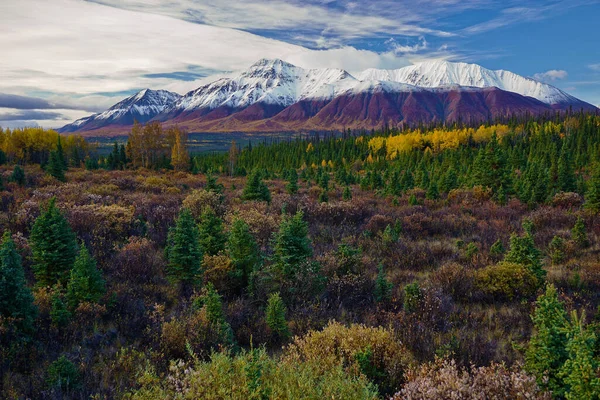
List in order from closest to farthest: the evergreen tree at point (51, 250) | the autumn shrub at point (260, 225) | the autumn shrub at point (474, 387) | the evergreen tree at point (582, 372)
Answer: the evergreen tree at point (582, 372) < the autumn shrub at point (474, 387) < the evergreen tree at point (51, 250) < the autumn shrub at point (260, 225)

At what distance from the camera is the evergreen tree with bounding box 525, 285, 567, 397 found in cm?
490

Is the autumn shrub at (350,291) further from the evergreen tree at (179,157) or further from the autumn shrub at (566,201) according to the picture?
the evergreen tree at (179,157)

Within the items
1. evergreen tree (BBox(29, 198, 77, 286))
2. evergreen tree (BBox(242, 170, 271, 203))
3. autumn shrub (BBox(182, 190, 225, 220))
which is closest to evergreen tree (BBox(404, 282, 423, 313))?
evergreen tree (BBox(29, 198, 77, 286))

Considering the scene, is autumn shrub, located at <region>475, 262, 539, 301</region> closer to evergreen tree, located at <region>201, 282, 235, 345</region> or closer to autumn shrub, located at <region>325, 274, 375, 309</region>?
autumn shrub, located at <region>325, 274, 375, 309</region>

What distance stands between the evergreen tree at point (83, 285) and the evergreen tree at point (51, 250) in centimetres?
134

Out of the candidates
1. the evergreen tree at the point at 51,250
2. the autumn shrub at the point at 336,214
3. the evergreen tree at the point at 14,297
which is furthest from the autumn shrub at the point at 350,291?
the autumn shrub at the point at 336,214

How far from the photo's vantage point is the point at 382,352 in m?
6.29

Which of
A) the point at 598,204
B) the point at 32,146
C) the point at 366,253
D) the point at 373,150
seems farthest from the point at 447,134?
the point at 32,146

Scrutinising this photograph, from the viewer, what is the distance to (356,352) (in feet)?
19.6

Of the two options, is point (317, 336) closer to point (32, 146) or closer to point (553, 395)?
point (553, 395)

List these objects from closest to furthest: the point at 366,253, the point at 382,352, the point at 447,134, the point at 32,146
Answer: the point at 382,352 → the point at 366,253 → the point at 32,146 → the point at 447,134

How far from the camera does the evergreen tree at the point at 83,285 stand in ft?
26.1

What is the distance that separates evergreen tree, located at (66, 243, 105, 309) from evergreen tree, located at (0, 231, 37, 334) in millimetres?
950

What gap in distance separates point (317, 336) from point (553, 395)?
137 inches
